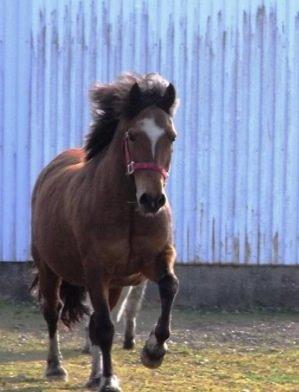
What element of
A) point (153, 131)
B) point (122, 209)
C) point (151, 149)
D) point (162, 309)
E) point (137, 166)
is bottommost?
point (162, 309)

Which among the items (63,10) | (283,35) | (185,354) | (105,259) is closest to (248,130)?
(283,35)

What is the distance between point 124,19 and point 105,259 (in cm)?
641

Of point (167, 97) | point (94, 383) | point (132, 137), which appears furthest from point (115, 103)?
point (94, 383)

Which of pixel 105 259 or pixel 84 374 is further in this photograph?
pixel 84 374

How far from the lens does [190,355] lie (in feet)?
32.4

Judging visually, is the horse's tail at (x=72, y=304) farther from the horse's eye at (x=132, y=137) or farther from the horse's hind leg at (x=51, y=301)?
the horse's eye at (x=132, y=137)

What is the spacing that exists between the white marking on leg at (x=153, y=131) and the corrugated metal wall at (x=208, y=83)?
20.5ft

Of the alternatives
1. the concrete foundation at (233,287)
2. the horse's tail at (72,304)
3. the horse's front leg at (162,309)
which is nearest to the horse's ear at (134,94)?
the horse's front leg at (162,309)

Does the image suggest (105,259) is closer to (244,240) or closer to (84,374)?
(84,374)

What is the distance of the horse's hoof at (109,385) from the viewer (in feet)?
24.3

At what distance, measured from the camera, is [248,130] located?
525 inches

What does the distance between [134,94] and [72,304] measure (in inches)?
99.4

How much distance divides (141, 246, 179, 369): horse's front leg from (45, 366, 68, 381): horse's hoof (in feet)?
4.16

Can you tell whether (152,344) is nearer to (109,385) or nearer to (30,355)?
(109,385)
